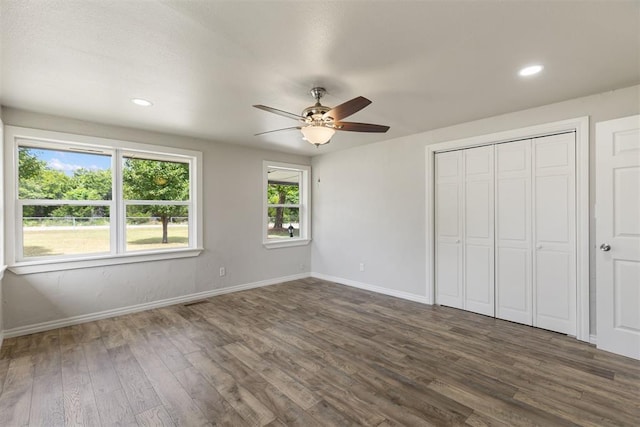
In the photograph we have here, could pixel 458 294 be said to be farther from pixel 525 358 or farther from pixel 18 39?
pixel 18 39

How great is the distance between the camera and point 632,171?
8.83 feet

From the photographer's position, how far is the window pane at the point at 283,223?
567cm

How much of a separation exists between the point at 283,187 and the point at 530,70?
4278 mm

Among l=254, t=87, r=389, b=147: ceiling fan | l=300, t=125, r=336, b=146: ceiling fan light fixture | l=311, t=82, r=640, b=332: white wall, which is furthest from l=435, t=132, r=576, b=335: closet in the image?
l=300, t=125, r=336, b=146: ceiling fan light fixture

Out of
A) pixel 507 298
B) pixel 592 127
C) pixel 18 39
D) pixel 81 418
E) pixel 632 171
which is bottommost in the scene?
pixel 81 418

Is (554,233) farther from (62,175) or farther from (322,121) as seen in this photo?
(62,175)

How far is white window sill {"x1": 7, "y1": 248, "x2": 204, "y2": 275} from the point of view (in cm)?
330

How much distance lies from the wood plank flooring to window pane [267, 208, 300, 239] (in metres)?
2.21

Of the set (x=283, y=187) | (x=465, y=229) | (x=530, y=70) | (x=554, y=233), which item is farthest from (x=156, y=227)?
(x=554, y=233)

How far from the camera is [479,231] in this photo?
12.6 ft

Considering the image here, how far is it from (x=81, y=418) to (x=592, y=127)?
500 centimetres

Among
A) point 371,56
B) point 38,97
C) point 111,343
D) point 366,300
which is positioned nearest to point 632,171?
point 371,56

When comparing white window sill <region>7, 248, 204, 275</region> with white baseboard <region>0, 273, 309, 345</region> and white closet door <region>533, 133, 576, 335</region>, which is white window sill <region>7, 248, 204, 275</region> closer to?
white baseboard <region>0, 273, 309, 345</region>

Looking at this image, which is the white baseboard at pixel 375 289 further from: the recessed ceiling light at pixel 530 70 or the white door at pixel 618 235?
the recessed ceiling light at pixel 530 70
